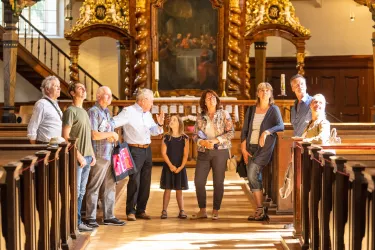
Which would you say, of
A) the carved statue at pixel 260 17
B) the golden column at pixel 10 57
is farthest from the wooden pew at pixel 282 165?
the carved statue at pixel 260 17

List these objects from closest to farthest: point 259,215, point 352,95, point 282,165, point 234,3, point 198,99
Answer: point 282,165 < point 259,215 < point 198,99 < point 234,3 < point 352,95

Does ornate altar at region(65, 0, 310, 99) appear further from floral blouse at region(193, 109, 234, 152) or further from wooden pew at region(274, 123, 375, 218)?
floral blouse at region(193, 109, 234, 152)

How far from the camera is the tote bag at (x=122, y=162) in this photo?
10.0 metres

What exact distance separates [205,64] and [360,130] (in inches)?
303

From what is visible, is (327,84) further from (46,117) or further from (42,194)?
(42,194)

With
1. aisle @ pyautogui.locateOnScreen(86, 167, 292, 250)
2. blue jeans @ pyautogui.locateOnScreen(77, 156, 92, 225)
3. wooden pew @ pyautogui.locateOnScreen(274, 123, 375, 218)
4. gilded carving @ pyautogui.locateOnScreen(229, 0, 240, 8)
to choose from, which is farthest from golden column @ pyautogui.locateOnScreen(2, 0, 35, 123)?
blue jeans @ pyautogui.locateOnScreen(77, 156, 92, 225)

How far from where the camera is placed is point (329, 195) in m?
6.84

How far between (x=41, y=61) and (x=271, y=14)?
7554mm

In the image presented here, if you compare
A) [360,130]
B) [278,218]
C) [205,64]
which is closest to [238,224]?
[278,218]

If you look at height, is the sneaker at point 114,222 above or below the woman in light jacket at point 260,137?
below

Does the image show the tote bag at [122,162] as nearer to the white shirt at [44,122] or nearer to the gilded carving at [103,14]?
the white shirt at [44,122]

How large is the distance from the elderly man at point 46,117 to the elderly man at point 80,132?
0.69 ft

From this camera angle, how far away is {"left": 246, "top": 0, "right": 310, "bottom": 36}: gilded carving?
1950 cm

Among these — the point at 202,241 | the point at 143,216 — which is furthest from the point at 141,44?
the point at 202,241
